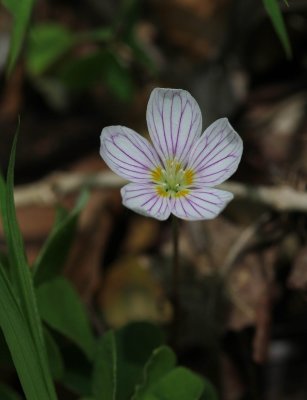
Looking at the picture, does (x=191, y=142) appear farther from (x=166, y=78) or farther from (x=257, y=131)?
(x=166, y=78)

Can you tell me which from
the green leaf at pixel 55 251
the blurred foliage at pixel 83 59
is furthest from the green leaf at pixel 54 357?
the blurred foliage at pixel 83 59

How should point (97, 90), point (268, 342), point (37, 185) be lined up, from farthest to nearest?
point (97, 90), point (37, 185), point (268, 342)

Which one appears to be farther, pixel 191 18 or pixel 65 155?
pixel 191 18

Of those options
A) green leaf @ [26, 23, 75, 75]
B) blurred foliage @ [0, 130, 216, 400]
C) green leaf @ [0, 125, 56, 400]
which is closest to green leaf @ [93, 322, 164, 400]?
blurred foliage @ [0, 130, 216, 400]

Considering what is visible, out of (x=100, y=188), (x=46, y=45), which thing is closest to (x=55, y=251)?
(x=100, y=188)

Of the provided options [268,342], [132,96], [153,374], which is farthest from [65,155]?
[153,374]
